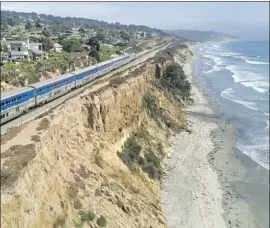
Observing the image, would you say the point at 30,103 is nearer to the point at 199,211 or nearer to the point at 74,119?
the point at 74,119

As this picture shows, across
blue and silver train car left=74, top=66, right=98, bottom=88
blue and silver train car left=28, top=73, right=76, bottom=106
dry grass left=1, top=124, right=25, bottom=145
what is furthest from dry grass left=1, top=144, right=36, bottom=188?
A: blue and silver train car left=74, top=66, right=98, bottom=88

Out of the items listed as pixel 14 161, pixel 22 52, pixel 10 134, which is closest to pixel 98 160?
pixel 10 134

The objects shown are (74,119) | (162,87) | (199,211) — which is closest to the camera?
(74,119)

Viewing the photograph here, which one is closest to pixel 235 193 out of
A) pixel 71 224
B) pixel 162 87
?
pixel 71 224

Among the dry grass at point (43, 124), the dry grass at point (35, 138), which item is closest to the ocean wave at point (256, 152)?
the dry grass at point (43, 124)

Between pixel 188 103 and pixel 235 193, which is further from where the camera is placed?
pixel 188 103

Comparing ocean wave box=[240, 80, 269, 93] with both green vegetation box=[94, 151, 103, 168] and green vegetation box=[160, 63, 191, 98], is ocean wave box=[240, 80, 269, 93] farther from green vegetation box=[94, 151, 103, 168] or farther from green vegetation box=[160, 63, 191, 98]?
green vegetation box=[94, 151, 103, 168]

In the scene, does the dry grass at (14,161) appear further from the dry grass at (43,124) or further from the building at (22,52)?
the building at (22,52)
